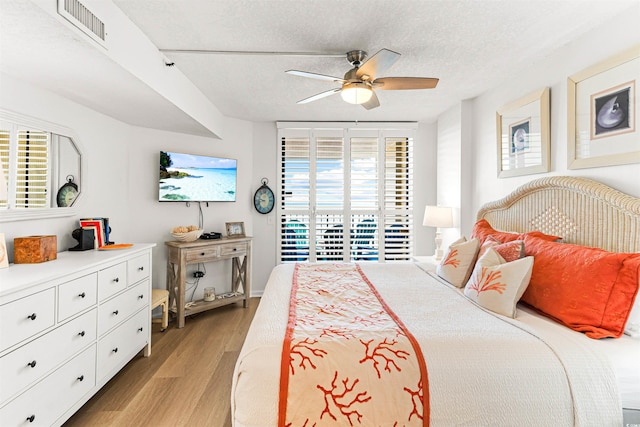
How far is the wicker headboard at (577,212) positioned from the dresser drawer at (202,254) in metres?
2.98

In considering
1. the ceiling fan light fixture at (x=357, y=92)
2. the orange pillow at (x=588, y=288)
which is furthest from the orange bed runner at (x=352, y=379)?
the ceiling fan light fixture at (x=357, y=92)

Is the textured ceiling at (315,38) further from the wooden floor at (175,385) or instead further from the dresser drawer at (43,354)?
the wooden floor at (175,385)

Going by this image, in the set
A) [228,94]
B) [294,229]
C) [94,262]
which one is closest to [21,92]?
[94,262]

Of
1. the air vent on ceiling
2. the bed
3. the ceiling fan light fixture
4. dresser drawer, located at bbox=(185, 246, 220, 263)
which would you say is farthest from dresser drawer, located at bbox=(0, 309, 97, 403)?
the ceiling fan light fixture

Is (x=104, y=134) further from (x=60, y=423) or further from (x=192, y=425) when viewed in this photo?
(x=192, y=425)

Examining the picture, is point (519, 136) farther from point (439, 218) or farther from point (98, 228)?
point (98, 228)

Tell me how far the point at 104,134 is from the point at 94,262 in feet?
5.12

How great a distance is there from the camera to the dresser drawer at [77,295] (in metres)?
1.76

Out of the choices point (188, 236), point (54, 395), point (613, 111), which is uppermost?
point (613, 111)

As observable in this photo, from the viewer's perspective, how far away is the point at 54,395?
5.61ft

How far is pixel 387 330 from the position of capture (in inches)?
59.5

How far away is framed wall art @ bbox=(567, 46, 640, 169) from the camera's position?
179 cm

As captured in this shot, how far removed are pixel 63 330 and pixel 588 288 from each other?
2.80 metres

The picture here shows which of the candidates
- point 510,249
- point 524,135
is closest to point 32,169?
point 510,249
